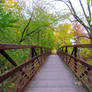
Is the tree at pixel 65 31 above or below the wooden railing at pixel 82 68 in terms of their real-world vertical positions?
above

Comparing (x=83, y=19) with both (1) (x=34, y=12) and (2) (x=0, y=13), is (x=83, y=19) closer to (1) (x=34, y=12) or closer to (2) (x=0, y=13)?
(1) (x=34, y=12)

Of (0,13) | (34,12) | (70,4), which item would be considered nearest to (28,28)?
(34,12)

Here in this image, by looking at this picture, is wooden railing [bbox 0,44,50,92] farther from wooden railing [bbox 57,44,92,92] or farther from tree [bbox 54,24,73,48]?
tree [bbox 54,24,73,48]

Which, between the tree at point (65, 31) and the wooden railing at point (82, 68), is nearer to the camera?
the wooden railing at point (82, 68)

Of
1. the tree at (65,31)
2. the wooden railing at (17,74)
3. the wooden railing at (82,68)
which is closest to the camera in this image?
the wooden railing at (17,74)

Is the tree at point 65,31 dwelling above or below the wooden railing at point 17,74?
above

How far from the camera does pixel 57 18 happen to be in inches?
292

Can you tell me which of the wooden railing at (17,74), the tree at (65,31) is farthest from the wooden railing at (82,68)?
the tree at (65,31)

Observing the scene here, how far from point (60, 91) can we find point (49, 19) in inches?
234

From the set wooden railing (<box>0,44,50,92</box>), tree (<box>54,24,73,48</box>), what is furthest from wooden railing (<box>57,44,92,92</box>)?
tree (<box>54,24,73,48</box>)

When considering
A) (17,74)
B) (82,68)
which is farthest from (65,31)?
(17,74)

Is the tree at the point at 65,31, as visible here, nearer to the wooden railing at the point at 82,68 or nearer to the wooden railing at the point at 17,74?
the wooden railing at the point at 82,68

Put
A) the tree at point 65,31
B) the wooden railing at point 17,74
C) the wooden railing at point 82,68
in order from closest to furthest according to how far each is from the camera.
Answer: the wooden railing at point 17,74, the wooden railing at point 82,68, the tree at point 65,31

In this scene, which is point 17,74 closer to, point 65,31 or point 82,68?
point 82,68
